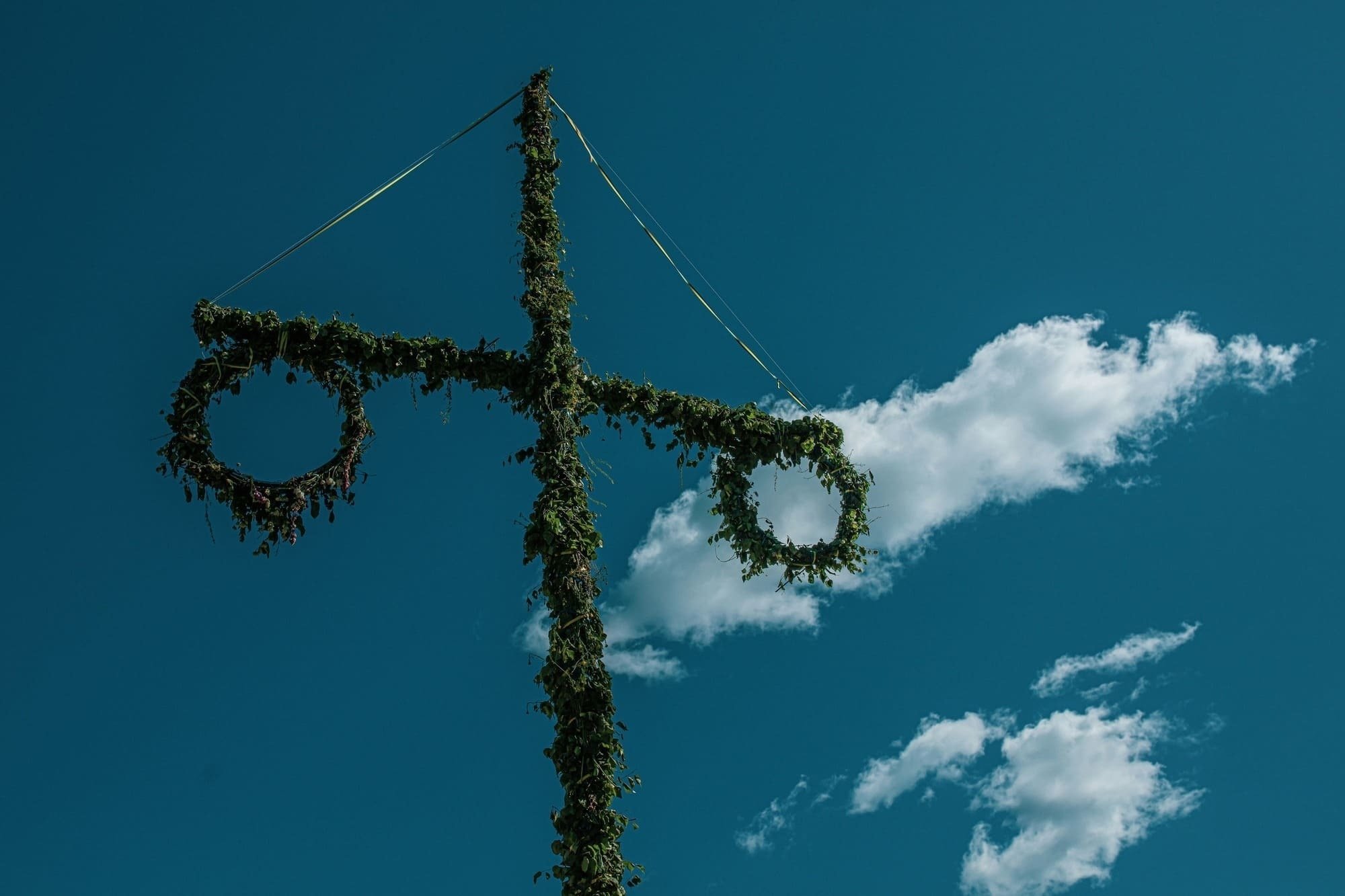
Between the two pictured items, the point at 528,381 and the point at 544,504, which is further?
the point at 528,381

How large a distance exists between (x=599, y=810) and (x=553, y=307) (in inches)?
155

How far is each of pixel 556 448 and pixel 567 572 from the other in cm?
102

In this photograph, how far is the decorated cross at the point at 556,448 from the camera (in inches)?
308

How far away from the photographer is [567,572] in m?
8.22

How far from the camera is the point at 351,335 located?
878 cm

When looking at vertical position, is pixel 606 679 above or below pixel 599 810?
above

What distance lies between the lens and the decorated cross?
25.6 ft

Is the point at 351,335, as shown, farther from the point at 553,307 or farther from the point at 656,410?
the point at 656,410

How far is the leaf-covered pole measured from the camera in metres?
7.66

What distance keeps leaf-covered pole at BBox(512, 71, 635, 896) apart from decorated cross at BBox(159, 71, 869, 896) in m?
0.01

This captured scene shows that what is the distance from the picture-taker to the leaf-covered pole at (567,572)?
7.66 metres

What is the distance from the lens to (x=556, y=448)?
8.70 metres

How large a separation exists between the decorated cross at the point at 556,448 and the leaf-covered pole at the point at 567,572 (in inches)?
0.4

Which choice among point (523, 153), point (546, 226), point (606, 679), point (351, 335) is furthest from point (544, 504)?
point (523, 153)
